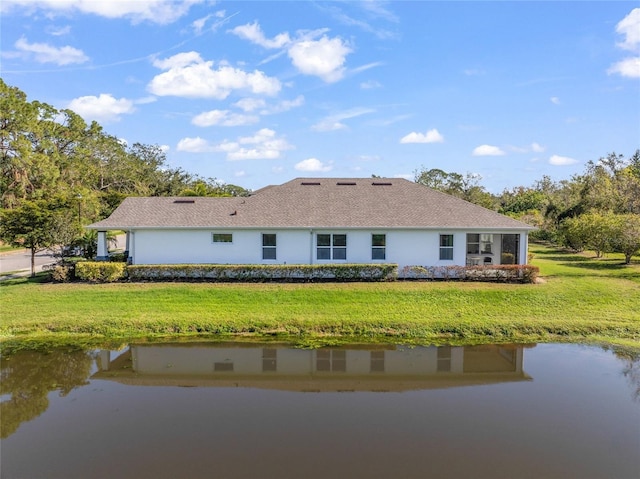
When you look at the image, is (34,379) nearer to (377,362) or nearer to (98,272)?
(377,362)

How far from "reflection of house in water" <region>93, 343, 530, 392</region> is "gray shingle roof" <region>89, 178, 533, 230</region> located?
316 inches

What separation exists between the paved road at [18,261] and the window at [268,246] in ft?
33.6

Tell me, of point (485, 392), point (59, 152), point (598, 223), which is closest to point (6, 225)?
point (485, 392)

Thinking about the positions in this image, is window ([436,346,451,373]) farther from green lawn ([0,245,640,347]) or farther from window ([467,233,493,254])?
window ([467,233,493,254])

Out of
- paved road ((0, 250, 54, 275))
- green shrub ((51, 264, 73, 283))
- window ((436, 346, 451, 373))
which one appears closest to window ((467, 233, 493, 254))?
window ((436, 346, 451, 373))

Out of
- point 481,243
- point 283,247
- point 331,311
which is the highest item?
point 481,243

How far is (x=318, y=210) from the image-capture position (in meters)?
21.8

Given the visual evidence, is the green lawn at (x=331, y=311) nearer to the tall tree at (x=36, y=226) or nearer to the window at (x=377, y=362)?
the window at (x=377, y=362)

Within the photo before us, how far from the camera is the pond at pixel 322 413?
7.18 m

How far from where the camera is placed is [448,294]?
57.5 feet

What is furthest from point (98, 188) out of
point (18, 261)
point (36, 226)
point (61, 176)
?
point (36, 226)

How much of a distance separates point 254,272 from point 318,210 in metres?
4.48

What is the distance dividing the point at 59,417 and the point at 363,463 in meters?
5.78

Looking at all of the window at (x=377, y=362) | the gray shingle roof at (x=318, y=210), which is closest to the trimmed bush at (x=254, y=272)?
the gray shingle roof at (x=318, y=210)
